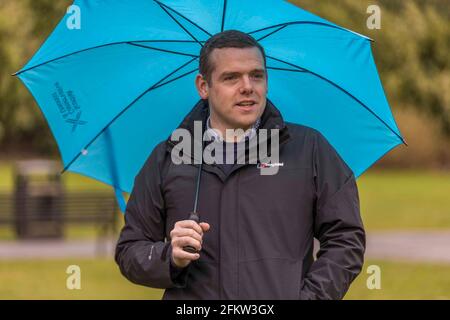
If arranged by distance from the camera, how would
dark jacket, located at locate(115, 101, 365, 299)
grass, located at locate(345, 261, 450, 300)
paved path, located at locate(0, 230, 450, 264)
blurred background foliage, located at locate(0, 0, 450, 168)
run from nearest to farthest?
dark jacket, located at locate(115, 101, 365, 299)
grass, located at locate(345, 261, 450, 300)
paved path, located at locate(0, 230, 450, 264)
blurred background foliage, located at locate(0, 0, 450, 168)

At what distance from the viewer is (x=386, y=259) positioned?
1316 cm

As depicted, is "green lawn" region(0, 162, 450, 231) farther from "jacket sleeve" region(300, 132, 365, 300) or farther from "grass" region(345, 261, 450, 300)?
"jacket sleeve" region(300, 132, 365, 300)

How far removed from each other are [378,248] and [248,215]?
1113 centimetres

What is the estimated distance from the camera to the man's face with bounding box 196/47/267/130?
350 centimetres

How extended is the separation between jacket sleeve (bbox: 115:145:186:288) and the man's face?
301mm

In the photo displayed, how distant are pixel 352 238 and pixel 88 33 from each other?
1.74m

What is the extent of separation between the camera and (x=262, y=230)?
343 cm

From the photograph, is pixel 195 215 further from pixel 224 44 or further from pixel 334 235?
pixel 224 44

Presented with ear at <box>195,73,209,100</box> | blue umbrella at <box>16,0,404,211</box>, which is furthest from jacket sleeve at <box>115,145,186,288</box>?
blue umbrella at <box>16,0,404,211</box>

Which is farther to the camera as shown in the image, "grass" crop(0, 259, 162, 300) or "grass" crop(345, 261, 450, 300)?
"grass" crop(0, 259, 162, 300)

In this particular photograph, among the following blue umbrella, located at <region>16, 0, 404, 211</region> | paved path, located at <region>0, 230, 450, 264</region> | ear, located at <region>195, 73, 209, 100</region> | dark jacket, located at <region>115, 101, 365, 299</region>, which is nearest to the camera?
dark jacket, located at <region>115, 101, 365, 299</region>

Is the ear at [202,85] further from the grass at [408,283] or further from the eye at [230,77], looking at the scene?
the grass at [408,283]
